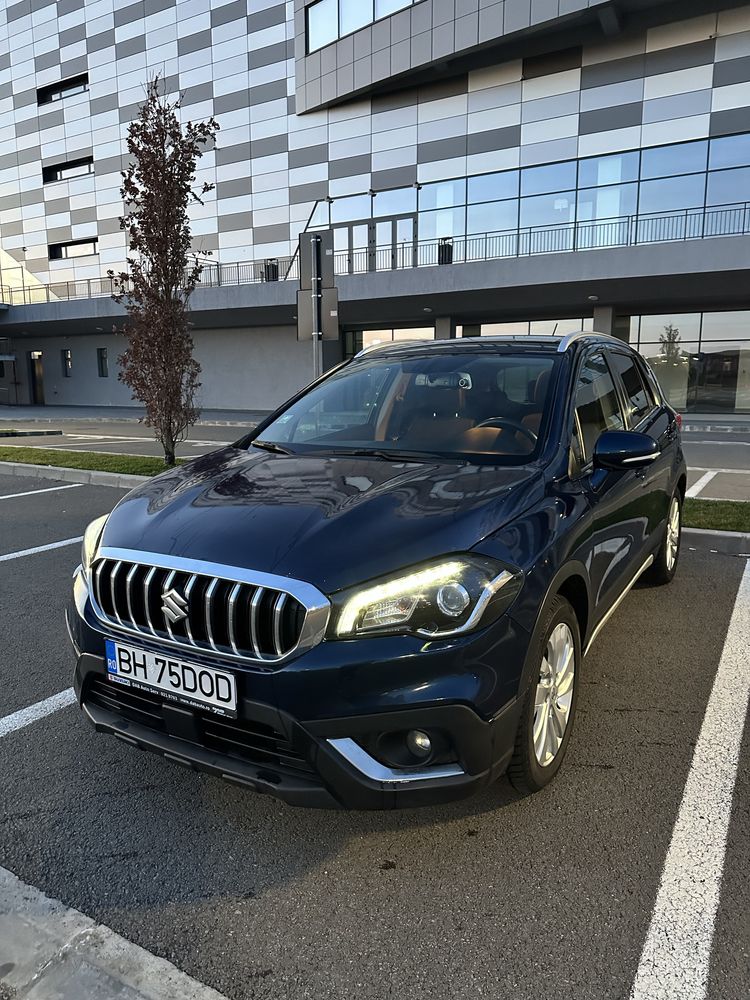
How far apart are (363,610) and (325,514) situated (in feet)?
1.46

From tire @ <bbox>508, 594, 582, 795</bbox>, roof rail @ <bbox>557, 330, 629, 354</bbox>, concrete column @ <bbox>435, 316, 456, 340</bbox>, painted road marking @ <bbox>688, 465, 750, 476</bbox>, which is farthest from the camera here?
concrete column @ <bbox>435, 316, 456, 340</bbox>

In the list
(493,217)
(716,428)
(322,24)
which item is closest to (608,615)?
(716,428)

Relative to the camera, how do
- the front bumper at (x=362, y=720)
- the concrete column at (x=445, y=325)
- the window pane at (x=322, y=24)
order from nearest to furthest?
the front bumper at (x=362, y=720) < the window pane at (x=322, y=24) < the concrete column at (x=445, y=325)

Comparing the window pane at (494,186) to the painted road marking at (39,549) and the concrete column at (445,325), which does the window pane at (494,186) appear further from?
the painted road marking at (39,549)

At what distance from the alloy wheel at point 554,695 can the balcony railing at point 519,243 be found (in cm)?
1965

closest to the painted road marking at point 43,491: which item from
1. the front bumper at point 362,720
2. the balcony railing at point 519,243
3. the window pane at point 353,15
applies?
the front bumper at point 362,720

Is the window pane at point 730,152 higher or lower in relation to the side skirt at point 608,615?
higher

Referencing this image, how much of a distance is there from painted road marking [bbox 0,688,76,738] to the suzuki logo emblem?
61.0 inches

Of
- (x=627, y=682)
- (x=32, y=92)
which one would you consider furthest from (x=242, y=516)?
(x=32, y=92)

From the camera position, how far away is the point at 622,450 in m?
3.07

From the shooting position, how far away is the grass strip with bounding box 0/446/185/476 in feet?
35.9

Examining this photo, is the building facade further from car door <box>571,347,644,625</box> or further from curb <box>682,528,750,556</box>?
car door <box>571,347,644,625</box>

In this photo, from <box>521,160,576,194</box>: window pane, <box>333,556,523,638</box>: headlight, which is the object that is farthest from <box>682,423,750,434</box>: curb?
<box>333,556,523,638</box>: headlight

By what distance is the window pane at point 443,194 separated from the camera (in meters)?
24.7
